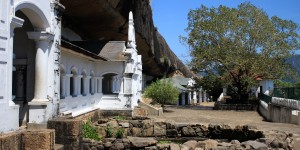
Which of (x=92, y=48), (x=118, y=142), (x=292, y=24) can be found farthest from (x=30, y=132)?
(x=292, y=24)

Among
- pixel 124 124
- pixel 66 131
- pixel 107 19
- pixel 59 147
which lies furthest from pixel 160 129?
pixel 59 147

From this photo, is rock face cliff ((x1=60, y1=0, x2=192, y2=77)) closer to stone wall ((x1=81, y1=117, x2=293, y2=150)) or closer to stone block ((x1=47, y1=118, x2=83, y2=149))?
stone wall ((x1=81, y1=117, x2=293, y2=150))

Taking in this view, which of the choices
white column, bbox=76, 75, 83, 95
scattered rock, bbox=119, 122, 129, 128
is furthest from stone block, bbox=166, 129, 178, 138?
white column, bbox=76, 75, 83, 95

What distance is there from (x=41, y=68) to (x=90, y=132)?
7.10 metres

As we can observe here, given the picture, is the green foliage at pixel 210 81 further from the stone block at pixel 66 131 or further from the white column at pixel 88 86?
the stone block at pixel 66 131

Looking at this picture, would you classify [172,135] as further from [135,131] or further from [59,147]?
[59,147]

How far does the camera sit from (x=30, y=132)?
660 cm

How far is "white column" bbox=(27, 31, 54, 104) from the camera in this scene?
28.2 ft

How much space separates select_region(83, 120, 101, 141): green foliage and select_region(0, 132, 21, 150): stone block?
8.28 metres

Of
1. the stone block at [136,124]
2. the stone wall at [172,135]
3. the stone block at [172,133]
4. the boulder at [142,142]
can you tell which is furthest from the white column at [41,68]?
the stone block at [172,133]

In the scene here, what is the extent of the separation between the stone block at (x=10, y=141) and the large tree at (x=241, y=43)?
24.1m

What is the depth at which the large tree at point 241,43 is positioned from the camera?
96.7 feet

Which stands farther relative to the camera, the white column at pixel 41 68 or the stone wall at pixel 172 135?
the stone wall at pixel 172 135

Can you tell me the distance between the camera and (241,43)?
29.9 metres
